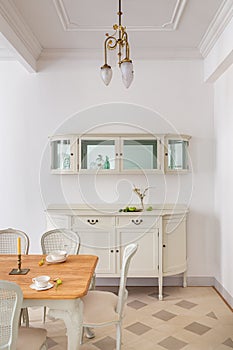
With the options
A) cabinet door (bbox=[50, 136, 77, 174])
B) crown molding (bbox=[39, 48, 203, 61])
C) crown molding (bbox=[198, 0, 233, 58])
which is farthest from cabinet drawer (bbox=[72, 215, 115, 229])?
crown molding (bbox=[198, 0, 233, 58])

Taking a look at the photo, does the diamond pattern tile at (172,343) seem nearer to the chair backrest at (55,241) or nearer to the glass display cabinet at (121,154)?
the chair backrest at (55,241)

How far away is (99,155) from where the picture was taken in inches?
173

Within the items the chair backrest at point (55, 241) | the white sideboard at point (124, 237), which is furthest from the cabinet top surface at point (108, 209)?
the chair backrest at point (55, 241)

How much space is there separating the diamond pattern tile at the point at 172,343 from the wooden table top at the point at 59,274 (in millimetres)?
858

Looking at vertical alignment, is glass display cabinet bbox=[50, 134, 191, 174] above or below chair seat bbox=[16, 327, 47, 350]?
above

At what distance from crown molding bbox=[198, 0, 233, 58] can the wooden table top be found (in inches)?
93.5

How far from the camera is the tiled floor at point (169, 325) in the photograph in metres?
3.02

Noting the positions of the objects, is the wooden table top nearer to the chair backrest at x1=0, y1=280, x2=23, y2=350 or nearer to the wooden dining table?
the wooden dining table

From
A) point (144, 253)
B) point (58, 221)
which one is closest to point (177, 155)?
point (144, 253)

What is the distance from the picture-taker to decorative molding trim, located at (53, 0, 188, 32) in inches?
130

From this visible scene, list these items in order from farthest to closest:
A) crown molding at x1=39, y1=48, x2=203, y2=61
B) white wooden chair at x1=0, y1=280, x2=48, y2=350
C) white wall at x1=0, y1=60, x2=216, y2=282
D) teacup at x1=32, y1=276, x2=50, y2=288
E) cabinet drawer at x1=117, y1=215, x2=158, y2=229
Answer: white wall at x1=0, y1=60, x2=216, y2=282
crown molding at x1=39, y1=48, x2=203, y2=61
cabinet drawer at x1=117, y1=215, x2=158, y2=229
teacup at x1=32, y1=276, x2=50, y2=288
white wooden chair at x1=0, y1=280, x2=48, y2=350

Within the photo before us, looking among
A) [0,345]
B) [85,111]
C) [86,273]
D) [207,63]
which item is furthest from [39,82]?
[0,345]

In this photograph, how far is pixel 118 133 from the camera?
4449 mm

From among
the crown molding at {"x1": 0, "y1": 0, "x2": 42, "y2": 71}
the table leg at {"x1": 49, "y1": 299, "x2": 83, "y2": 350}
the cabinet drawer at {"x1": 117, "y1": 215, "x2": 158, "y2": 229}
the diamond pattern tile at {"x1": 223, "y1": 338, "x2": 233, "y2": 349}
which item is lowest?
the diamond pattern tile at {"x1": 223, "y1": 338, "x2": 233, "y2": 349}
